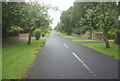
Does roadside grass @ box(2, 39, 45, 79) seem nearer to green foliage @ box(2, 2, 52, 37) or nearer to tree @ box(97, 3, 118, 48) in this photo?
green foliage @ box(2, 2, 52, 37)

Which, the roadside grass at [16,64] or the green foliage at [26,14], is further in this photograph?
the green foliage at [26,14]

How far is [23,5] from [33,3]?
155 cm

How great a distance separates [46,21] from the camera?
70.4ft

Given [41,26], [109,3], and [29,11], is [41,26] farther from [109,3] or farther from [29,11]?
[109,3]

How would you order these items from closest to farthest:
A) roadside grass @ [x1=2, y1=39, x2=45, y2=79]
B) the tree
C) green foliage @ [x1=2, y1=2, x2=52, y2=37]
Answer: roadside grass @ [x1=2, y1=39, x2=45, y2=79], the tree, green foliage @ [x1=2, y1=2, x2=52, y2=37]

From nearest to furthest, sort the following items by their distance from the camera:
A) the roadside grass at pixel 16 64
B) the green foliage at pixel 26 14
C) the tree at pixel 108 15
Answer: the roadside grass at pixel 16 64, the tree at pixel 108 15, the green foliage at pixel 26 14

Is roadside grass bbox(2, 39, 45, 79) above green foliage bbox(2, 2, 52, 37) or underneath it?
underneath

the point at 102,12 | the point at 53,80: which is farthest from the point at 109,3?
the point at 53,80

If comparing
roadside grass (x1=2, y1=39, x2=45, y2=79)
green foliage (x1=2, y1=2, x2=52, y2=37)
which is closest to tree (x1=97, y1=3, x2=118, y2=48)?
green foliage (x1=2, y1=2, x2=52, y2=37)

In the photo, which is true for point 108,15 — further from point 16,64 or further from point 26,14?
point 16,64

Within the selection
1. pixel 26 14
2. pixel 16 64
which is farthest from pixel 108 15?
pixel 16 64

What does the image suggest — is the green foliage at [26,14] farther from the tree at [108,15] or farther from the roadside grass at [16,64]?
the tree at [108,15]

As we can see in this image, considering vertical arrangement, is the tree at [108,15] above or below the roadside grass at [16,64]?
above

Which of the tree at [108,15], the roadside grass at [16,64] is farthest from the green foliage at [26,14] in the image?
the tree at [108,15]
